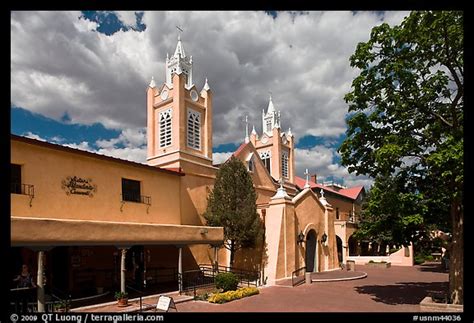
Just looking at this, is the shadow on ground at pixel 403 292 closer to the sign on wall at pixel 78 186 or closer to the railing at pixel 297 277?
the railing at pixel 297 277

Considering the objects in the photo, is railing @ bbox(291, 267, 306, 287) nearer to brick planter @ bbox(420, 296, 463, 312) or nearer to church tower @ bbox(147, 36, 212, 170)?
brick planter @ bbox(420, 296, 463, 312)

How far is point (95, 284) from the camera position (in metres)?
18.3

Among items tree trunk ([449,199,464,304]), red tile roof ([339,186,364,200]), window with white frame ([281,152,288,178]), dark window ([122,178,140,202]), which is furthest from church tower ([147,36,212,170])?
red tile roof ([339,186,364,200])

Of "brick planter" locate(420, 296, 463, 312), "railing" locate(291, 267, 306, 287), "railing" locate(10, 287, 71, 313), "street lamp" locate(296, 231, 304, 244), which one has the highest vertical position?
"street lamp" locate(296, 231, 304, 244)

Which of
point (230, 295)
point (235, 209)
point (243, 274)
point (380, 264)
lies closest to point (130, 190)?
point (235, 209)

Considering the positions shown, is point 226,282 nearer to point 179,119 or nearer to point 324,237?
point 179,119

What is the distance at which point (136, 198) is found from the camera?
20.1m

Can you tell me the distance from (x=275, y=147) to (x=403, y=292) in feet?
91.1

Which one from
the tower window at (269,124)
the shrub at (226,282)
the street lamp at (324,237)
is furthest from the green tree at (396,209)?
the tower window at (269,124)

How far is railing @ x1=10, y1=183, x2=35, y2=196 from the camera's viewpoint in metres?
14.5

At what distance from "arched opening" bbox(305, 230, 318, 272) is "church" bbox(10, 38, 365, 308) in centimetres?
7
